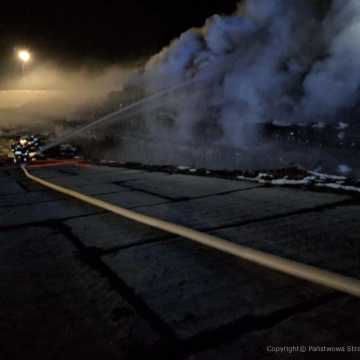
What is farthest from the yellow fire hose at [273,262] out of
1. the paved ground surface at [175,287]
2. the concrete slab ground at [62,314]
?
the concrete slab ground at [62,314]

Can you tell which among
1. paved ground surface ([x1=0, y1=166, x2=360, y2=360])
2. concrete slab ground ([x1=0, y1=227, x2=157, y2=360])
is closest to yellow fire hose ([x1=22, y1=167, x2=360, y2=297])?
paved ground surface ([x1=0, y1=166, x2=360, y2=360])

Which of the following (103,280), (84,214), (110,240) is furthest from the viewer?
(84,214)

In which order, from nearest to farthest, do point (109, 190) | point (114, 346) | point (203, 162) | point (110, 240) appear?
point (114, 346)
point (110, 240)
point (109, 190)
point (203, 162)

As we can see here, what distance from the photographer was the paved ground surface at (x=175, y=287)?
1253 mm

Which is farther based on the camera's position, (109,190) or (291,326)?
(109,190)

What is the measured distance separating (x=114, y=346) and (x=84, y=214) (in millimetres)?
2347

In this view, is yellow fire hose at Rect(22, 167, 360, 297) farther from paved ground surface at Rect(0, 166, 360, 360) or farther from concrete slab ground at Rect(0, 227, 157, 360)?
concrete slab ground at Rect(0, 227, 157, 360)

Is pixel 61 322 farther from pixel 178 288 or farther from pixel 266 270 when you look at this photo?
pixel 266 270

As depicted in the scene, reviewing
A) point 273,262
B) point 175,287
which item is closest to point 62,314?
point 175,287

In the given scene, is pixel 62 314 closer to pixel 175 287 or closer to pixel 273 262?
pixel 175 287

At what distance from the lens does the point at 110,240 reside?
8.30ft

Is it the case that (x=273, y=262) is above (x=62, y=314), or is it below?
above

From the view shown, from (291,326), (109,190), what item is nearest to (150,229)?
(291,326)

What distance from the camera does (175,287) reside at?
67.2 inches
